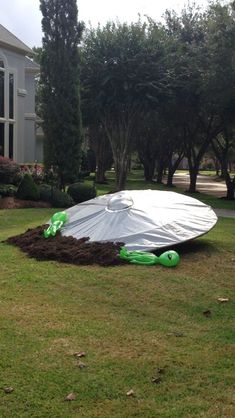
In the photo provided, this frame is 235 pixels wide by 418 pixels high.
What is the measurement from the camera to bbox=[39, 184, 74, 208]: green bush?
18344 mm

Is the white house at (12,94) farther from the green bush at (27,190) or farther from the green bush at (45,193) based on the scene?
the green bush at (27,190)

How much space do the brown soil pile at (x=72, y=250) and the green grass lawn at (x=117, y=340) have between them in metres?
0.29

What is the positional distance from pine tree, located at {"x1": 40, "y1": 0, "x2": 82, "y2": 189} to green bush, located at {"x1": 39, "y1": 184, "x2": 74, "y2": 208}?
270 cm

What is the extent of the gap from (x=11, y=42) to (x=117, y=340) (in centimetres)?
2297

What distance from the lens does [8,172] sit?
1923 centimetres

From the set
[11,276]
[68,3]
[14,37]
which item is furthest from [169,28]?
[11,276]

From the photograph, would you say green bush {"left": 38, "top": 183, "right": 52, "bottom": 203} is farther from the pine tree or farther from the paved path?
the paved path

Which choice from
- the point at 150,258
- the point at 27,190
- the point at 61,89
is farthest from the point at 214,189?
the point at 150,258

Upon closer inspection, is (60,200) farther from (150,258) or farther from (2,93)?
(150,258)

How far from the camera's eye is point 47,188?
1892 cm

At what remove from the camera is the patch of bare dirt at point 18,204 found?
56.6ft

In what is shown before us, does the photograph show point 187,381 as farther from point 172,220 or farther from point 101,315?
point 172,220

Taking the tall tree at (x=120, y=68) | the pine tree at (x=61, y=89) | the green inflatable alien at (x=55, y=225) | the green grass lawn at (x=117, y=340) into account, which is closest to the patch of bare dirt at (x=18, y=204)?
the pine tree at (x=61, y=89)

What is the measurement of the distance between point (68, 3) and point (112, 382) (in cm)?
1929
